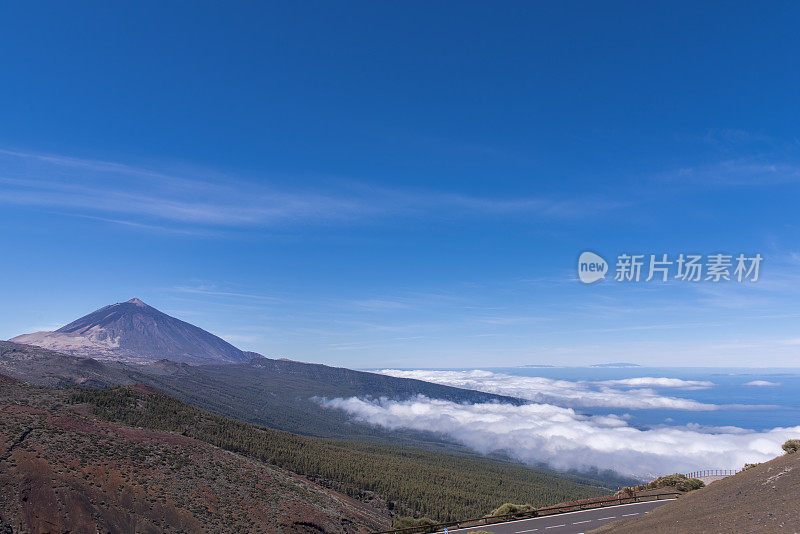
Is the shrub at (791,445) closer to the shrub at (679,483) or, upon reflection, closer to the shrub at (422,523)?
the shrub at (679,483)

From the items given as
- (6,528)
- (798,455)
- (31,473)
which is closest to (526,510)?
(798,455)

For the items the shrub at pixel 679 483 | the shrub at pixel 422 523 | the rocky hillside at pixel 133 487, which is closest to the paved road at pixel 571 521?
the shrub at pixel 422 523

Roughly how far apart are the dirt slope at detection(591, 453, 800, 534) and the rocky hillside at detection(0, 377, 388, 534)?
51.9 meters

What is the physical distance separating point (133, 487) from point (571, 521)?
54663mm

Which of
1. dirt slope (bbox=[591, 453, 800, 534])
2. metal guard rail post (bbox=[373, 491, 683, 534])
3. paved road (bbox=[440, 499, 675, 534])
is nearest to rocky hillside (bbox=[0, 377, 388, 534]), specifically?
metal guard rail post (bbox=[373, 491, 683, 534])

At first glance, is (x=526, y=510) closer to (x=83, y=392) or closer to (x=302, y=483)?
(x=302, y=483)

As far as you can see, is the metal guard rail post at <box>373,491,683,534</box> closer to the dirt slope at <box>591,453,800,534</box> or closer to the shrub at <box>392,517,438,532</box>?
the shrub at <box>392,517,438,532</box>

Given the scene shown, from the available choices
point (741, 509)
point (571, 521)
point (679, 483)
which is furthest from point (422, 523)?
point (741, 509)

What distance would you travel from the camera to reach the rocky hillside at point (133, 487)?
1714 inches

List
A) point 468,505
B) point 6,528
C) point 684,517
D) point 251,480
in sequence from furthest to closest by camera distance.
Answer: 1. point 468,505
2. point 251,480
3. point 6,528
4. point 684,517

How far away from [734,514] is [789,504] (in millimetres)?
2298

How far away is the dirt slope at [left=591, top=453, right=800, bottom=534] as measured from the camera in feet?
56.4

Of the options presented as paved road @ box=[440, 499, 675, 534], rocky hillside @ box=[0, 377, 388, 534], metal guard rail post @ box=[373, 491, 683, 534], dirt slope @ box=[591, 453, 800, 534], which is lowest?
rocky hillside @ box=[0, 377, 388, 534]

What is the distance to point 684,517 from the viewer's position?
21703mm
